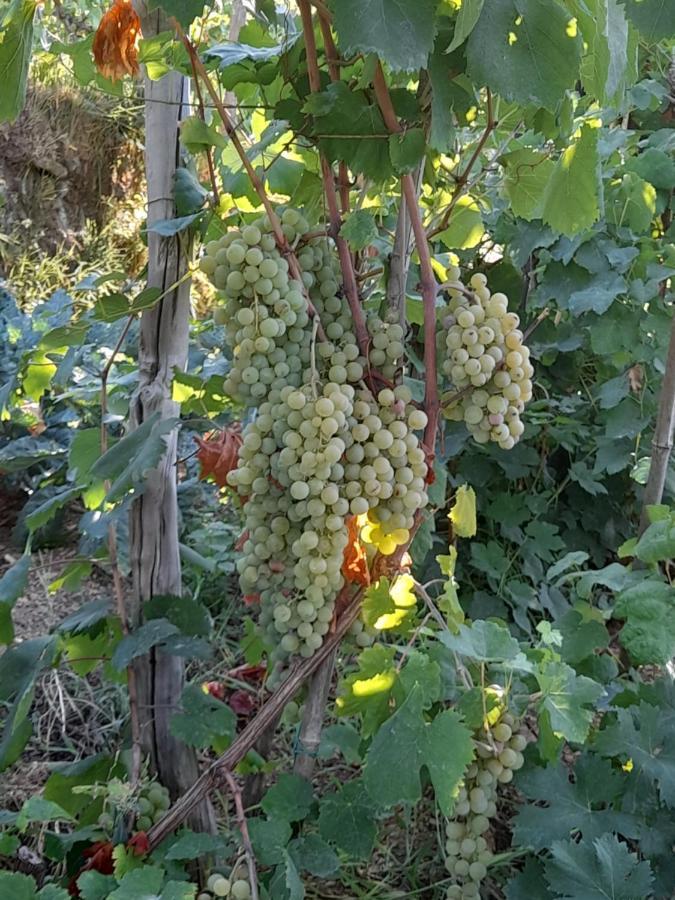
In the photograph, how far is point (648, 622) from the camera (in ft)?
3.70

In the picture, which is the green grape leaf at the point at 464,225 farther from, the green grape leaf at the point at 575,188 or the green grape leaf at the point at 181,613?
the green grape leaf at the point at 181,613

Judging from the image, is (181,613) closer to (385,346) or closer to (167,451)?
(167,451)

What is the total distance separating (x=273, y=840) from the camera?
38.3 inches

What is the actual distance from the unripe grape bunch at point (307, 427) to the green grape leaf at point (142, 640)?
0.23 m

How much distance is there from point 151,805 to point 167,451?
49 cm

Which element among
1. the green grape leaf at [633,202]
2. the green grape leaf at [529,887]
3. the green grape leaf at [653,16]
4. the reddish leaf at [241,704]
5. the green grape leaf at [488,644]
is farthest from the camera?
the green grape leaf at [633,202]

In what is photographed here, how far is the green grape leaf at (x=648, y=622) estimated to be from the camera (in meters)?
1.10

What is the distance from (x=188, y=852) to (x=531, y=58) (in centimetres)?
89

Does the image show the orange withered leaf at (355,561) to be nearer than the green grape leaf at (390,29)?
No

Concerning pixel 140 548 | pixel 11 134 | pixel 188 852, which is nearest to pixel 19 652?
pixel 140 548

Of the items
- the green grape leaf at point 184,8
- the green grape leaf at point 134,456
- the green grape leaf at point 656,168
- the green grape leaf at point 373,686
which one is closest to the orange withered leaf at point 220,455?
the green grape leaf at point 134,456

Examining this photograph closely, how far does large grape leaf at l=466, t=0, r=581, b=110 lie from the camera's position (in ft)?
2.19

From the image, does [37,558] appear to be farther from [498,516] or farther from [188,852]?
[188,852]

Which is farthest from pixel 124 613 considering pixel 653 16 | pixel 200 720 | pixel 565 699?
pixel 653 16
